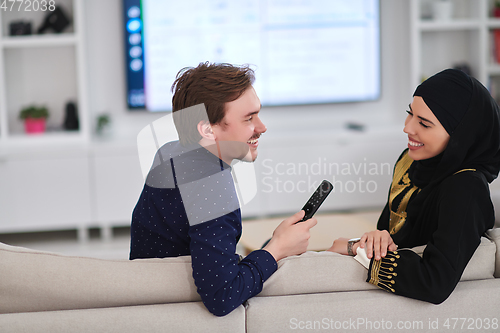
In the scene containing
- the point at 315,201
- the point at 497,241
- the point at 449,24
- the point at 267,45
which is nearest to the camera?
the point at 497,241

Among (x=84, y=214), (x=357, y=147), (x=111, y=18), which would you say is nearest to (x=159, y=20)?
(x=111, y=18)

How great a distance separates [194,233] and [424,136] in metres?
0.67

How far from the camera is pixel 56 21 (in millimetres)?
3461

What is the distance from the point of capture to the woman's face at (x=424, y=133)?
1237 mm

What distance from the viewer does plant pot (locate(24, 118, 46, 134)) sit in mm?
3490

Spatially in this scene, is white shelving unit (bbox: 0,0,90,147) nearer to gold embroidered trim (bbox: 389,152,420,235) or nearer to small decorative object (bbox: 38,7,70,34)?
small decorative object (bbox: 38,7,70,34)

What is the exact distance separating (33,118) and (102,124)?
0.48m

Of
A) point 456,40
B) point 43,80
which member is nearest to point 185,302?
point 43,80

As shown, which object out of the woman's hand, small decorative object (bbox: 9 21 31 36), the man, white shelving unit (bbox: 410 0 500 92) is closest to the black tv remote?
the man

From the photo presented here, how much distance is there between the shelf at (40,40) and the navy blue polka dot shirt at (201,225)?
8.22 ft

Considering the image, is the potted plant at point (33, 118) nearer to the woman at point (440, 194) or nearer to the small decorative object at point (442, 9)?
the woman at point (440, 194)

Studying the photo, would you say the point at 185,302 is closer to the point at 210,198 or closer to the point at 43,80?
the point at 210,198

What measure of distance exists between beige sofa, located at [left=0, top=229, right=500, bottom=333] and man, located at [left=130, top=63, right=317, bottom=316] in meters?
0.05

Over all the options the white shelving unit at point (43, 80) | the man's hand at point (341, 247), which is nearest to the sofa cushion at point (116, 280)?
the man's hand at point (341, 247)
